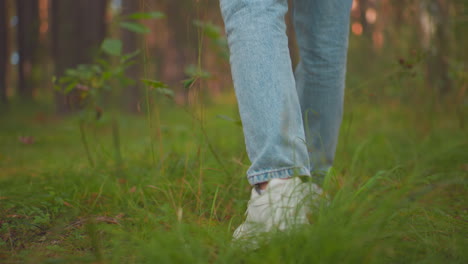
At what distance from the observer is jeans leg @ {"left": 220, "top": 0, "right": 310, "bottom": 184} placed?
915 mm

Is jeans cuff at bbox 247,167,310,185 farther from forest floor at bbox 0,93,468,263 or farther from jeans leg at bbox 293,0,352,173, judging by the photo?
jeans leg at bbox 293,0,352,173

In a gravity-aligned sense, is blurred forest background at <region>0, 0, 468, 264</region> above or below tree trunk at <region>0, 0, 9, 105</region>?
below

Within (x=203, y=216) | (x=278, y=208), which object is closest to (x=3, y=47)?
(x=203, y=216)

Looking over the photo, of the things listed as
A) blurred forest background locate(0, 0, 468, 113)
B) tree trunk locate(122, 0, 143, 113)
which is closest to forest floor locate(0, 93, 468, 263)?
blurred forest background locate(0, 0, 468, 113)

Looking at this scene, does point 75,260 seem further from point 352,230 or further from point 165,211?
point 352,230

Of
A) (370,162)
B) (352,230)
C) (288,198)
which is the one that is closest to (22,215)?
(288,198)

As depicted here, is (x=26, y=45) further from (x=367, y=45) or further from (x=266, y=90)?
(x=266, y=90)

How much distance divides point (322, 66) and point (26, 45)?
10509mm

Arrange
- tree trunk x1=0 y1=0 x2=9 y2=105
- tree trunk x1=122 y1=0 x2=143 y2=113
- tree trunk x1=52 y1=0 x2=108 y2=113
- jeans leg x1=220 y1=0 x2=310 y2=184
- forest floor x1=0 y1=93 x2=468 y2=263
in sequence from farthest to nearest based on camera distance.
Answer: tree trunk x1=0 y1=0 x2=9 y2=105 < tree trunk x1=122 y1=0 x2=143 y2=113 < tree trunk x1=52 y1=0 x2=108 y2=113 < jeans leg x1=220 y1=0 x2=310 y2=184 < forest floor x1=0 y1=93 x2=468 y2=263

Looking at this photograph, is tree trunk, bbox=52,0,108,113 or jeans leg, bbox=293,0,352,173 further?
tree trunk, bbox=52,0,108,113

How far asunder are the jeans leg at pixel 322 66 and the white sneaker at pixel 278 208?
36 centimetres

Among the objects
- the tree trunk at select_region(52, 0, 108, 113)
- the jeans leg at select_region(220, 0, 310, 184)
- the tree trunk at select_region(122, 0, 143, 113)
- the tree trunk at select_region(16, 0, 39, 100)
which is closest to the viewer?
the jeans leg at select_region(220, 0, 310, 184)

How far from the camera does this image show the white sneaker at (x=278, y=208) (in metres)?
0.86

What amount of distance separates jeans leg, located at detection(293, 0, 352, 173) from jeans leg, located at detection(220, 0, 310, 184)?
306 mm
